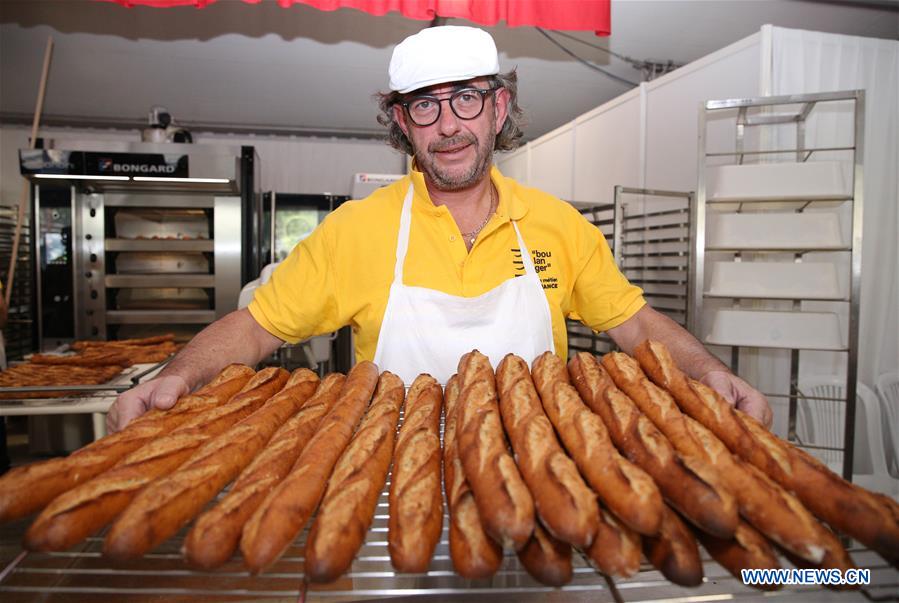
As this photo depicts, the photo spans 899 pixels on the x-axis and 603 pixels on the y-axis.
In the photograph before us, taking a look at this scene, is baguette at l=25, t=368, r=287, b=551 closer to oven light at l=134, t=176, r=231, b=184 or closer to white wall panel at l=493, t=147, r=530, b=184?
oven light at l=134, t=176, r=231, b=184

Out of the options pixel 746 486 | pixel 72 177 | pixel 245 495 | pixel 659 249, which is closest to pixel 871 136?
pixel 659 249

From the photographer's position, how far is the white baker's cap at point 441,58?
1812 millimetres

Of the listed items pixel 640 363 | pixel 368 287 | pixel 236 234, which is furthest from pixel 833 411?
pixel 236 234

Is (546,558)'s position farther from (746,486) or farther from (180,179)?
(180,179)

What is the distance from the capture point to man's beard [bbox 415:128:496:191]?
191 cm

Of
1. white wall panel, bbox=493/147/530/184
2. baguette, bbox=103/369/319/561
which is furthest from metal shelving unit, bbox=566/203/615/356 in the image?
baguette, bbox=103/369/319/561

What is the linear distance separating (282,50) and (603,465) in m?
4.85

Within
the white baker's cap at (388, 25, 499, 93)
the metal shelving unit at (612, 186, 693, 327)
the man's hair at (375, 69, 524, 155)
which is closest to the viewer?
the white baker's cap at (388, 25, 499, 93)

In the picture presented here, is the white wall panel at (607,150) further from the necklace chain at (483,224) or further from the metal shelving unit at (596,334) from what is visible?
the necklace chain at (483,224)

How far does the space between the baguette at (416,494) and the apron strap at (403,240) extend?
830mm

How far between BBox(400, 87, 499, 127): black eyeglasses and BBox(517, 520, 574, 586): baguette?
1.49m

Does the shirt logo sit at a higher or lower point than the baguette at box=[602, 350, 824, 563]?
higher

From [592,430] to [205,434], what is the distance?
2.45 feet

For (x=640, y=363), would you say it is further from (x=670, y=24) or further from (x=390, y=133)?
(x=670, y=24)
